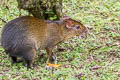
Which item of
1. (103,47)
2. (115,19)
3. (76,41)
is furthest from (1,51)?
(115,19)

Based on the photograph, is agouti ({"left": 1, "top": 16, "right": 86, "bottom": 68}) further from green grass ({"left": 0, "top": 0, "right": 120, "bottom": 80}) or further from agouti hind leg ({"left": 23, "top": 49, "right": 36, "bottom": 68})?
green grass ({"left": 0, "top": 0, "right": 120, "bottom": 80})

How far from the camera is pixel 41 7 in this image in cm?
764

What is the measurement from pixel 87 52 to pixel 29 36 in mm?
1541

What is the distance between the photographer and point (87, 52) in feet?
24.8

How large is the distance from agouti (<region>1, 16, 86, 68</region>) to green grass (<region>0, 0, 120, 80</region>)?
12.8 inches

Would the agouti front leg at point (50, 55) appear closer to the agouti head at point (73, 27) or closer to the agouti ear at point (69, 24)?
the agouti head at point (73, 27)

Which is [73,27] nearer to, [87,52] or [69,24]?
[69,24]

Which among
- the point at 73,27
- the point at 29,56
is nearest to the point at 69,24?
the point at 73,27

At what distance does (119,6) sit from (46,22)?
3713 mm

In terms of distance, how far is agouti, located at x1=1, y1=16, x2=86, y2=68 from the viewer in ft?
21.5

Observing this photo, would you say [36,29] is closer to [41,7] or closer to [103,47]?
[41,7]

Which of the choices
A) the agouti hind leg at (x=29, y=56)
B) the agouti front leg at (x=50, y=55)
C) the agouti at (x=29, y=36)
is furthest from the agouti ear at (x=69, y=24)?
the agouti hind leg at (x=29, y=56)

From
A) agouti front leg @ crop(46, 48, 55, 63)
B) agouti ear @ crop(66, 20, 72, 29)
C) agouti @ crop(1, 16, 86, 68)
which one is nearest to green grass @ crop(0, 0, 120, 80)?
agouti front leg @ crop(46, 48, 55, 63)

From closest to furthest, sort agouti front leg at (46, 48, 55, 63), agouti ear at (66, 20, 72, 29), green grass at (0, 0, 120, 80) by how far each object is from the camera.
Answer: green grass at (0, 0, 120, 80)
agouti front leg at (46, 48, 55, 63)
agouti ear at (66, 20, 72, 29)
